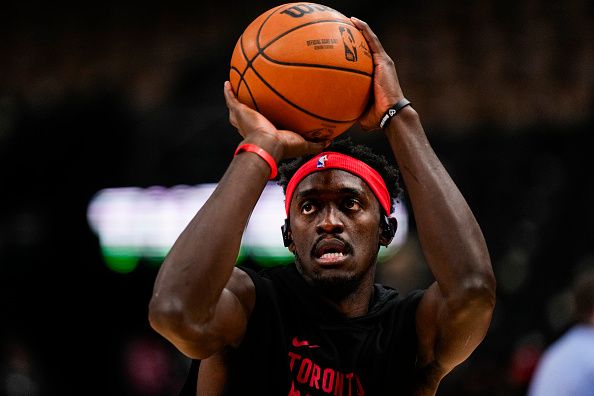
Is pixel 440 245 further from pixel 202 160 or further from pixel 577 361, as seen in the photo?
pixel 202 160

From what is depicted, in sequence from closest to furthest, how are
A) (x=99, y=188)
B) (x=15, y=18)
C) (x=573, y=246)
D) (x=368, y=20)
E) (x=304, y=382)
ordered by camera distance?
(x=304, y=382) < (x=573, y=246) < (x=99, y=188) < (x=368, y=20) < (x=15, y=18)

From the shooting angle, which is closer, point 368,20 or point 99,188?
point 99,188

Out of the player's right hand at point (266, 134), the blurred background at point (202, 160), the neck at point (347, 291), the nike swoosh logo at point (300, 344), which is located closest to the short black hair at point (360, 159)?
the player's right hand at point (266, 134)

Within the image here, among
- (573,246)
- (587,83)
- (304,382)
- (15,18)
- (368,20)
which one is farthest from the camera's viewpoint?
(15,18)

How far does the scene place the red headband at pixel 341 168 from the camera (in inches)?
129

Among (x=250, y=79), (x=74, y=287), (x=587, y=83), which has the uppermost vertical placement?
(x=250, y=79)

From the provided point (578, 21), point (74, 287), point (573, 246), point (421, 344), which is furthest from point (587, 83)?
point (421, 344)

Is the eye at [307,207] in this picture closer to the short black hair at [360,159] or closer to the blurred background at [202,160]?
Result: the short black hair at [360,159]

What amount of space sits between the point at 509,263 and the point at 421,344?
16.6 feet

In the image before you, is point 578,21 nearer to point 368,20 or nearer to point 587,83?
point 587,83

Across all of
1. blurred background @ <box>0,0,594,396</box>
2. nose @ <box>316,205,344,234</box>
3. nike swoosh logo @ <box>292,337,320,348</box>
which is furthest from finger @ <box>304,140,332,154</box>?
blurred background @ <box>0,0,594,396</box>

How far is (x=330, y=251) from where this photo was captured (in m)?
3.13

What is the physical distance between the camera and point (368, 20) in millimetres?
10172

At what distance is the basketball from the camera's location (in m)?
2.99
